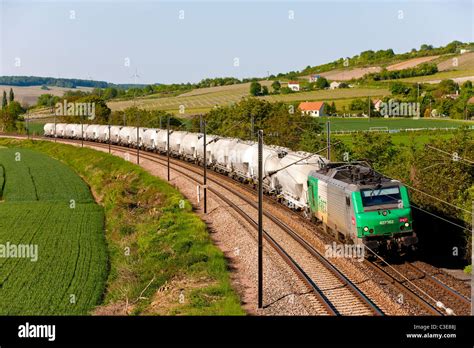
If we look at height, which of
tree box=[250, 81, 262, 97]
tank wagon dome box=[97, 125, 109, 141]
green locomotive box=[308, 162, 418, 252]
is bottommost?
green locomotive box=[308, 162, 418, 252]

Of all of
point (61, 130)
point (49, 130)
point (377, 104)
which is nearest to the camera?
point (377, 104)

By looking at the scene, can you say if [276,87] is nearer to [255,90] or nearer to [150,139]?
[255,90]

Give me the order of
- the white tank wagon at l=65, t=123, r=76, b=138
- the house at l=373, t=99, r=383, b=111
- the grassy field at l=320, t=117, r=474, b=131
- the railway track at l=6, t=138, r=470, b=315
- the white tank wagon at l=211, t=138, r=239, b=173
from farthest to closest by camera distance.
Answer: the house at l=373, t=99, r=383, b=111
the white tank wagon at l=65, t=123, r=76, b=138
the grassy field at l=320, t=117, r=474, b=131
the white tank wagon at l=211, t=138, r=239, b=173
the railway track at l=6, t=138, r=470, b=315

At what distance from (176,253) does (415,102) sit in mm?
91420

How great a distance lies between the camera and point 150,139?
8331cm

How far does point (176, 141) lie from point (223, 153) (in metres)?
19.0

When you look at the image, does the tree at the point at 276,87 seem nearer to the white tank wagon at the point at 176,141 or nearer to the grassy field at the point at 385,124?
the grassy field at the point at 385,124

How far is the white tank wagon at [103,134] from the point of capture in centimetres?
10280

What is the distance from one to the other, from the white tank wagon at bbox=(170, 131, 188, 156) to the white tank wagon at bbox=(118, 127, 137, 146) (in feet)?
58.5

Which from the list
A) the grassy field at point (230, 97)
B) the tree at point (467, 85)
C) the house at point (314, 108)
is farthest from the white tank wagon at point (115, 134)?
the tree at point (467, 85)

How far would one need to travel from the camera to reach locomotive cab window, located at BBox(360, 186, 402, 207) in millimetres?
23984

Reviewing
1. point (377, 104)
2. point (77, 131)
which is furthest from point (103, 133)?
point (377, 104)

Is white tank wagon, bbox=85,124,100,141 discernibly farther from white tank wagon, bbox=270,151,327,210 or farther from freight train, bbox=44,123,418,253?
white tank wagon, bbox=270,151,327,210

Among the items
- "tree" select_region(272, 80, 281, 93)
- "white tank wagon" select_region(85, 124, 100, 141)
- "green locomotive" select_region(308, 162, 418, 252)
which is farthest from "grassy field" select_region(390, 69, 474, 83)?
"green locomotive" select_region(308, 162, 418, 252)
